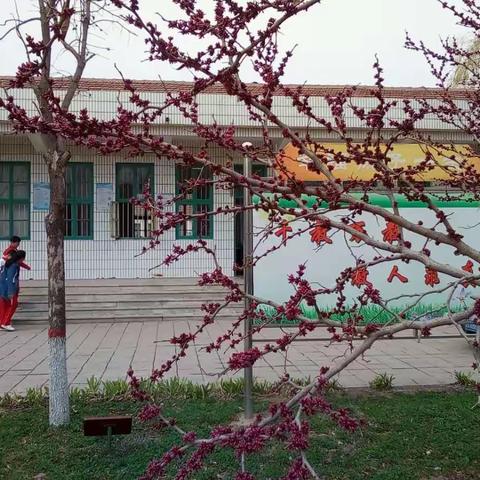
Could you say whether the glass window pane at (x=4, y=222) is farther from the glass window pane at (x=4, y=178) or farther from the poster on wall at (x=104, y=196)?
the poster on wall at (x=104, y=196)

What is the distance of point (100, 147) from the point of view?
222 centimetres

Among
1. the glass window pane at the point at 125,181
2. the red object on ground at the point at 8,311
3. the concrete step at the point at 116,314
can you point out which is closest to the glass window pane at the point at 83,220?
the glass window pane at the point at 125,181

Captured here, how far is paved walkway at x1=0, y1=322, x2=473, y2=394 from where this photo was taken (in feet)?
21.1

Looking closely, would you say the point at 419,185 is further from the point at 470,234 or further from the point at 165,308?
the point at 165,308

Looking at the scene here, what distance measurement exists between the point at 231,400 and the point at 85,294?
689 cm

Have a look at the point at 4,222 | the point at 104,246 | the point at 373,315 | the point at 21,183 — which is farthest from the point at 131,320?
the point at 373,315

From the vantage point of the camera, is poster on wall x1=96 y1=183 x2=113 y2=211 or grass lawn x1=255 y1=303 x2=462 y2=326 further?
poster on wall x1=96 y1=183 x2=113 y2=211

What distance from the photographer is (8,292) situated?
32.6ft

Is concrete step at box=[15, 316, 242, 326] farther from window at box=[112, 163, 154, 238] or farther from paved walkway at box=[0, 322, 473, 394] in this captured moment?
window at box=[112, 163, 154, 238]

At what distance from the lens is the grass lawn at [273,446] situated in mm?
3863

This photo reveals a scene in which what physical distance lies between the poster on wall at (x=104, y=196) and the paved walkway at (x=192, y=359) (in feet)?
15.0

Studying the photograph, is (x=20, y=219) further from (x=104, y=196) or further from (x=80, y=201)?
(x=104, y=196)

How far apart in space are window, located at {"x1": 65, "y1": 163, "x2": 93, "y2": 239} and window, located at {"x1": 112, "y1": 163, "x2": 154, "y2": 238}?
2.21 feet

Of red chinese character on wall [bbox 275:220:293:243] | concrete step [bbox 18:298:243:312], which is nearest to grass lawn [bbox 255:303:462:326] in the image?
red chinese character on wall [bbox 275:220:293:243]
